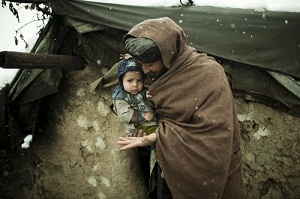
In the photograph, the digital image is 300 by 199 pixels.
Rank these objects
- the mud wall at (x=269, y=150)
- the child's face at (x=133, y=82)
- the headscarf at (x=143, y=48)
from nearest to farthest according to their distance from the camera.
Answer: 1. the headscarf at (x=143, y=48)
2. the child's face at (x=133, y=82)
3. the mud wall at (x=269, y=150)

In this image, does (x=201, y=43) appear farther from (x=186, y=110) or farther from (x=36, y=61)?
(x=36, y=61)

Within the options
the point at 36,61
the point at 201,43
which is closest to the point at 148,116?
the point at 201,43

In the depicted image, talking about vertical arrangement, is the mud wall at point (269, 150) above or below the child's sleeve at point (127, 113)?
below

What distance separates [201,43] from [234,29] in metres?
0.32

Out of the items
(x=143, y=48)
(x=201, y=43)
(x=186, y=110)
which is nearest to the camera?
(x=143, y=48)

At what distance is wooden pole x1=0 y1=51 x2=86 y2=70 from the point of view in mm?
2383

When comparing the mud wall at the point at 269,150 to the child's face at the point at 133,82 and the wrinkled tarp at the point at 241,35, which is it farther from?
the child's face at the point at 133,82

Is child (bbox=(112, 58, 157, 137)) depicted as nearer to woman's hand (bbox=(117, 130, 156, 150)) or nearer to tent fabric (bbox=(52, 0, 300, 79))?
woman's hand (bbox=(117, 130, 156, 150))

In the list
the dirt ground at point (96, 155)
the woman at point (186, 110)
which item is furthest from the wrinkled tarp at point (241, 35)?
the woman at point (186, 110)

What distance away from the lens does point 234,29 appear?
96.6 inches

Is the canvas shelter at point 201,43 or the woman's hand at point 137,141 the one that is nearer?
the woman's hand at point 137,141

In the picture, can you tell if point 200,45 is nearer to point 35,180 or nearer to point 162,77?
point 162,77

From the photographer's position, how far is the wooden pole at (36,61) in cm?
238

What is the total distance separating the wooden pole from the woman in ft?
3.96
